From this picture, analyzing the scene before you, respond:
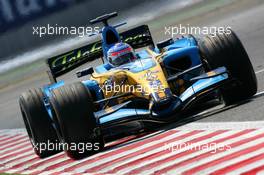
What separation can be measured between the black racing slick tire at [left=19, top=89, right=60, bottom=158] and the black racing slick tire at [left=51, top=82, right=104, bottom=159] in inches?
44.2

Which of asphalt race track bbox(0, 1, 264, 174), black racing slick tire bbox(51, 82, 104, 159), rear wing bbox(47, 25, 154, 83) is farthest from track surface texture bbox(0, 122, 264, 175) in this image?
rear wing bbox(47, 25, 154, 83)

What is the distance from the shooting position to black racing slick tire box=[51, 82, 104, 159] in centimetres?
1009

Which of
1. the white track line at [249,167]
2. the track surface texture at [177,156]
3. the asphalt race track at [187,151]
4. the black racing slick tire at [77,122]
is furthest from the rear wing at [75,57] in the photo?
the white track line at [249,167]

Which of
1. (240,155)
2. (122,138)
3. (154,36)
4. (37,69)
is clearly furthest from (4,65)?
(240,155)

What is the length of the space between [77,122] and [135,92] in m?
1.14

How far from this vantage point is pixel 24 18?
27750 millimetres

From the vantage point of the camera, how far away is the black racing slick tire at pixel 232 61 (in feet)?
35.7

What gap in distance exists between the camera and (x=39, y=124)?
11328 mm

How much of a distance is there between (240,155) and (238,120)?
212 cm

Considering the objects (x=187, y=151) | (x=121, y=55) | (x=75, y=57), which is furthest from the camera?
(x=75, y=57)

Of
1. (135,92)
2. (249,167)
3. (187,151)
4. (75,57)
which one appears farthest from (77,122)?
(249,167)

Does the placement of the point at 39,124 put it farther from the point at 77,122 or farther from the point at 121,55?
the point at 121,55

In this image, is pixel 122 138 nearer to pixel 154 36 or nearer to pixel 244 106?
pixel 244 106

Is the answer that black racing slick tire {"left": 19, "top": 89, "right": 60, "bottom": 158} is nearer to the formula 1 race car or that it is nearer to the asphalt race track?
the formula 1 race car
